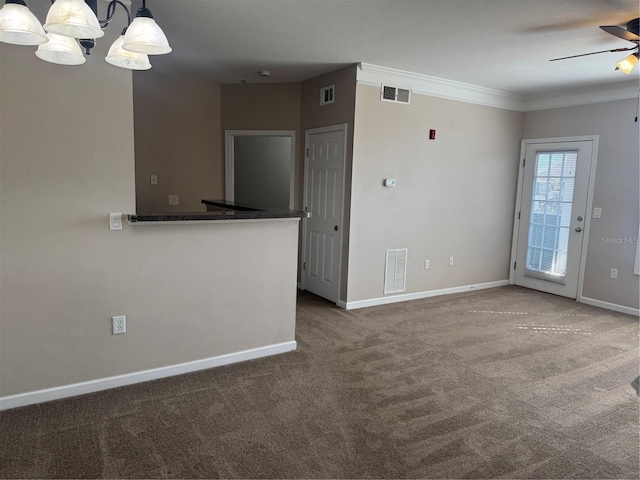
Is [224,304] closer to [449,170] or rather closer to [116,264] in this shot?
[116,264]

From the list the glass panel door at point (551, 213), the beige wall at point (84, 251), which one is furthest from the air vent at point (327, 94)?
the glass panel door at point (551, 213)

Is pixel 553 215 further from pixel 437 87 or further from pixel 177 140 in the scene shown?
pixel 177 140

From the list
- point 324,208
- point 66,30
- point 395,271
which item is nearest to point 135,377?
point 66,30

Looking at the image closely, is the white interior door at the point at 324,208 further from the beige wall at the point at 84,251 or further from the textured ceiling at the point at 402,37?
the beige wall at the point at 84,251

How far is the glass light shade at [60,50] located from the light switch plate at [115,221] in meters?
0.98

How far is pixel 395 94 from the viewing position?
4637 millimetres

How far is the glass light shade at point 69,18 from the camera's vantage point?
1.59 m

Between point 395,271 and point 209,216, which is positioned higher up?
point 209,216

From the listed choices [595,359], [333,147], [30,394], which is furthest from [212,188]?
[595,359]

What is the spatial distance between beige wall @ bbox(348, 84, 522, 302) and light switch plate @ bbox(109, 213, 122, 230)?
2.43 meters

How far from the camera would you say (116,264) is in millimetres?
2779

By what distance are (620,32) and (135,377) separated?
12.7ft

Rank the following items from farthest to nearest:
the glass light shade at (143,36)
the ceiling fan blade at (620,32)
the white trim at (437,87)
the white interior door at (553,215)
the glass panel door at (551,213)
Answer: the glass panel door at (551,213) < the white interior door at (553,215) < the white trim at (437,87) < the ceiling fan blade at (620,32) < the glass light shade at (143,36)

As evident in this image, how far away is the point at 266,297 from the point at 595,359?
8.98 ft
